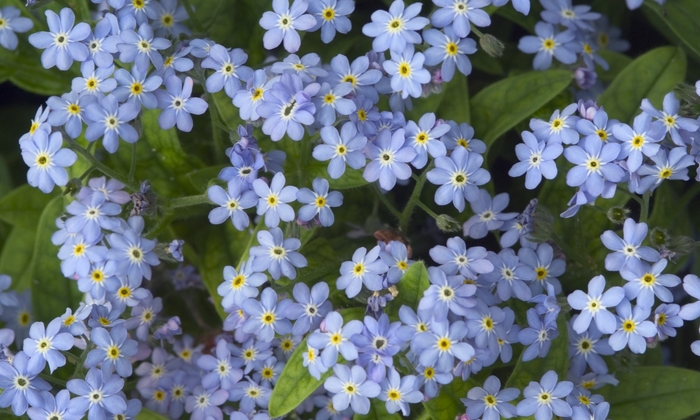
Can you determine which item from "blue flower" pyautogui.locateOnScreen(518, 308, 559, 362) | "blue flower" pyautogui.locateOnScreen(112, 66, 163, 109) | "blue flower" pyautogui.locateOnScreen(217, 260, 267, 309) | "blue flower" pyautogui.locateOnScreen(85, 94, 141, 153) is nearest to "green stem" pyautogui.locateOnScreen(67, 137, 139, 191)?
"blue flower" pyautogui.locateOnScreen(85, 94, 141, 153)

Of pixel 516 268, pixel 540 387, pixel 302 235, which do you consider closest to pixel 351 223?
pixel 302 235

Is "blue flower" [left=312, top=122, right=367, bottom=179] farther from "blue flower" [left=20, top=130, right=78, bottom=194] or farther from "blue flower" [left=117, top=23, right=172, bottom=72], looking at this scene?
"blue flower" [left=20, top=130, right=78, bottom=194]

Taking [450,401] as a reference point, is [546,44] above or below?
above

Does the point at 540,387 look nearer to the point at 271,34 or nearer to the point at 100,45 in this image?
the point at 271,34

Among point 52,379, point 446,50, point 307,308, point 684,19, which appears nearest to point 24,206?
point 52,379

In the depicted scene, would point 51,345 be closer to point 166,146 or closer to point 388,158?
point 166,146

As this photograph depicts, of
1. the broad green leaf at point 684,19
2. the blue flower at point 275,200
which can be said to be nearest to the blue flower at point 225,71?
the blue flower at point 275,200
